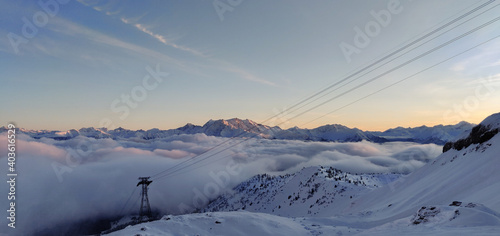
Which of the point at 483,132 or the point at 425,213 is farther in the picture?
the point at 483,132

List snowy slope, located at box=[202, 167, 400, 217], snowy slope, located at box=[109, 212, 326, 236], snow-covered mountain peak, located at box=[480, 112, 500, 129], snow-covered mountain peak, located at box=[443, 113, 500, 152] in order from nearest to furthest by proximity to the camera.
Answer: snowy slope, located at box=[109, 212, 326, 236] → snow-covered mountain peak, located at box=[443, 113, 500, 152] → snow-covered mountain peak, located at box=[480, 112, 500, 129] → snowy slope, located at box=[202, 167, 400, 217]

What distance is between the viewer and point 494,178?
69.8 feet

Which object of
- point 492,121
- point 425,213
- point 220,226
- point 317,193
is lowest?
point 317,193

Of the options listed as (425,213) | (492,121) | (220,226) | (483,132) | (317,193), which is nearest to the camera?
(425,213)

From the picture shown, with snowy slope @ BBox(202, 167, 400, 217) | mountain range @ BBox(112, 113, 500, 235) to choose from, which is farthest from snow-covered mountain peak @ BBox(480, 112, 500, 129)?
snowy slope @ BBox(202, 167, 400, 217)

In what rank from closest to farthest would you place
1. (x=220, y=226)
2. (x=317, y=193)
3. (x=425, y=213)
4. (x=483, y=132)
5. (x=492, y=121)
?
(x=425, y=213), (x=220, y=226), (x=483, y=132), (x=492, y=121), (x=317, y=193)

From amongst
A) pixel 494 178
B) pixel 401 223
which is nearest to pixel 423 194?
pixel 494 178

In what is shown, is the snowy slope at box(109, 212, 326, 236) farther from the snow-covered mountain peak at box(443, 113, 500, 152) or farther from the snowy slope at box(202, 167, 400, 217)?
the snowy slope at box(202, 167, 400, 217)

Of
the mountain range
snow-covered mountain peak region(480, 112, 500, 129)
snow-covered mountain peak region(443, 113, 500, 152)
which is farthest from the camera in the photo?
snow-covered mountain peak region(480, 112, 500, 129)

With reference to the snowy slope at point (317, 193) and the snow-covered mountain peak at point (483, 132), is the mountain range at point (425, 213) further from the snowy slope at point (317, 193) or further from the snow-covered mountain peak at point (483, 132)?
the snowy slope at point (317, 193)

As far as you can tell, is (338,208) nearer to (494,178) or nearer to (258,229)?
(494,178)

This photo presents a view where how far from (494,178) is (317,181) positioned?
188 ft

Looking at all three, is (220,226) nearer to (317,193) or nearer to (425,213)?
(425,213)

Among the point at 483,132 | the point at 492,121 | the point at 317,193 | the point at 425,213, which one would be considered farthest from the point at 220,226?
the point at 317,193
